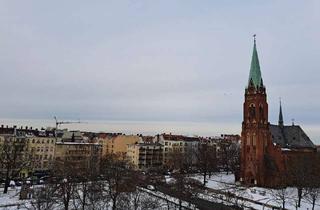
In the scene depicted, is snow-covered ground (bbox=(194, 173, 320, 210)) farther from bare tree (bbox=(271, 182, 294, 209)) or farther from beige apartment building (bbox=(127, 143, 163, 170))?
beige apartment building (bbox=(127, 143, 163, 170))

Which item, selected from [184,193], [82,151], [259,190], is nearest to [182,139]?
[82,151]

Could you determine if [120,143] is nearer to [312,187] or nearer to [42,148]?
[42,148]

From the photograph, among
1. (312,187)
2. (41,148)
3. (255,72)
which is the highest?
(255,72)

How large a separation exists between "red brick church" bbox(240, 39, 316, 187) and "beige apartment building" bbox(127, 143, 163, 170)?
147 feet

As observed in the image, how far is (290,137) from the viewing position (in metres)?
95.1

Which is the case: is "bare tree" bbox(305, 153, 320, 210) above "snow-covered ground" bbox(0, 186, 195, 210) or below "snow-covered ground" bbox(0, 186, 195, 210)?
above

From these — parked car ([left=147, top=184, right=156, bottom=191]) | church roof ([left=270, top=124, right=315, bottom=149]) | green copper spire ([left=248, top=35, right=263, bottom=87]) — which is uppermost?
green copper spire ([left=248, top=35, right=263, bottom=87])

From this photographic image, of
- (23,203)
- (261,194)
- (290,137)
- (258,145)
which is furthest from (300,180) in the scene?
(23,203)

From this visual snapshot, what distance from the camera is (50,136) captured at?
108250 millimetres

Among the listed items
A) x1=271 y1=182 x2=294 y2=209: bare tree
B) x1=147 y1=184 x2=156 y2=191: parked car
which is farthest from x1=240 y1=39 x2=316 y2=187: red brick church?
x1=147 y1=184 x2=156 y2=191: parked car

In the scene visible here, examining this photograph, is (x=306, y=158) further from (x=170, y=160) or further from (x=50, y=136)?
(x=50, y=136)

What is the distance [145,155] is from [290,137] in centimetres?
4920

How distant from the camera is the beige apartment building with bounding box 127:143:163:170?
127 meters

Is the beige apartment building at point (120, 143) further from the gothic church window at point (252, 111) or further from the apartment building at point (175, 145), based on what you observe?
the gothic church window at point (252, 111)
